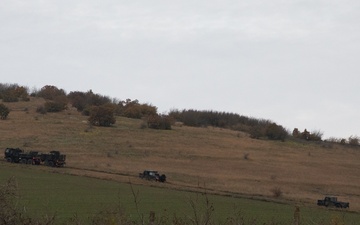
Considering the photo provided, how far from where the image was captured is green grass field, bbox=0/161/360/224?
3455cm

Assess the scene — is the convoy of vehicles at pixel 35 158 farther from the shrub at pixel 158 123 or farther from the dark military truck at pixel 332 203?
the shrub at pixel 158 123

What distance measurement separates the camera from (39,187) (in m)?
44.8

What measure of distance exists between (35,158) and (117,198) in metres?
28.5

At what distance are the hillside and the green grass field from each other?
4.10 meters

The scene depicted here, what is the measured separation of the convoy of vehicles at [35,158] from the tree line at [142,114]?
30.4 m

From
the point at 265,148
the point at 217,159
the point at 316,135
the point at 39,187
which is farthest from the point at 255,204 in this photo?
the point at 316,135

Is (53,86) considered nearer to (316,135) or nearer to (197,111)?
(197,111)

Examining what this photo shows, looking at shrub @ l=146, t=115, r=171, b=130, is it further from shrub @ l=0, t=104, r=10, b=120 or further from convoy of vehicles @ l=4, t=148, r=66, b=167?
convoy of vehicles @ l=4, t=148, r=66, b=167

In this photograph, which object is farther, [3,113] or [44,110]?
[44,110]

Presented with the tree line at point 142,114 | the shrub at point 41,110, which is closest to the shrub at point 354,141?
the tree line at point 142,114

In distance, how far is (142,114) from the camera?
126500 mm

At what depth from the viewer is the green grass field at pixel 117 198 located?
34.6 metres

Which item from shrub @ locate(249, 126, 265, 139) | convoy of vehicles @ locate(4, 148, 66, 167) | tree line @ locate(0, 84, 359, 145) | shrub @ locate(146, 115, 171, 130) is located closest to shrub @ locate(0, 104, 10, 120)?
tree line @ locate(0, 84, 359, 145)

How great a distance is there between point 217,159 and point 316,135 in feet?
187
